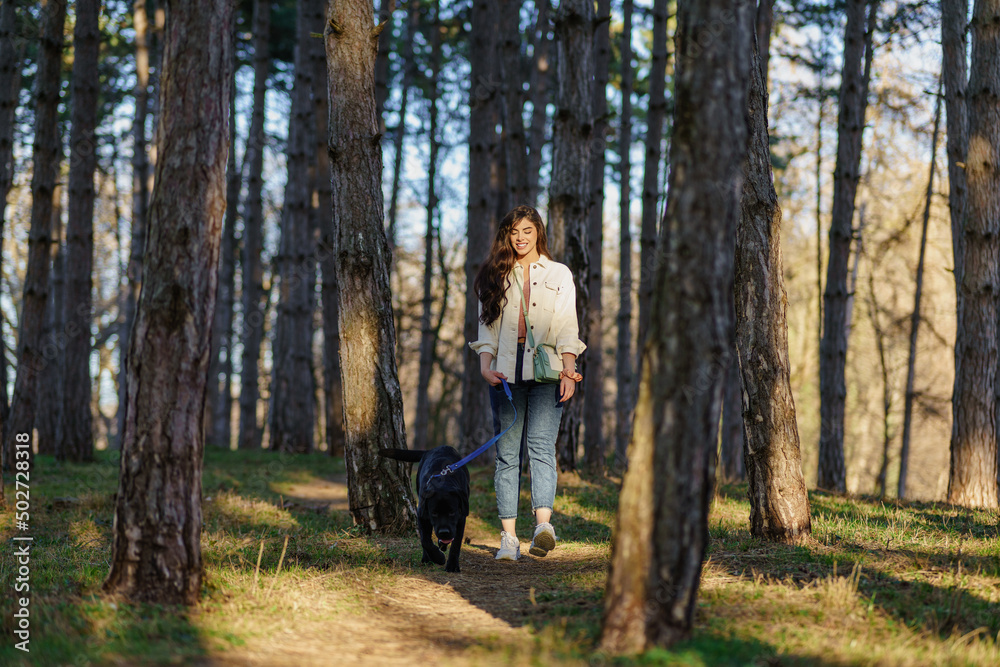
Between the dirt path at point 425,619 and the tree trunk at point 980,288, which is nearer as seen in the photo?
the dirt path at point 425,619

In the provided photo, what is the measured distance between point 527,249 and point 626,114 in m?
10.2

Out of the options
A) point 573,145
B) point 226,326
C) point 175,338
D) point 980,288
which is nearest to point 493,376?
point 175,338

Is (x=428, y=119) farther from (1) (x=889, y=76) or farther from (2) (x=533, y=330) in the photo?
(2) (x=533, y=330)

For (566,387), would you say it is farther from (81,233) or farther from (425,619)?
(81,233)

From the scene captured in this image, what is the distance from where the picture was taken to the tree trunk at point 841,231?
1004 centimetres

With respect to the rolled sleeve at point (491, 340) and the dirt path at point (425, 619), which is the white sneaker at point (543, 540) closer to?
the dirt path at point (425, 619)

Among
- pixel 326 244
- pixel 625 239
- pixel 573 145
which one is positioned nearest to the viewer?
pixel 573 145

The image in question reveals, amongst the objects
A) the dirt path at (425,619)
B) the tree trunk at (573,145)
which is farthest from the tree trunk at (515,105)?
the dirt path at (425,619)

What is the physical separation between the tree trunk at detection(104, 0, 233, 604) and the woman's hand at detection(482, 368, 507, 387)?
6.06 ft

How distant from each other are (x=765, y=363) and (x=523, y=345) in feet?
5.13

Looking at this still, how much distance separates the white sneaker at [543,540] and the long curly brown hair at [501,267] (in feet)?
4.57

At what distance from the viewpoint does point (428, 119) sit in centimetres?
1920

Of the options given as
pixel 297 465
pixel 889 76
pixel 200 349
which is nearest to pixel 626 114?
pixel 889 76

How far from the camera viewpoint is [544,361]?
4.65 meters
